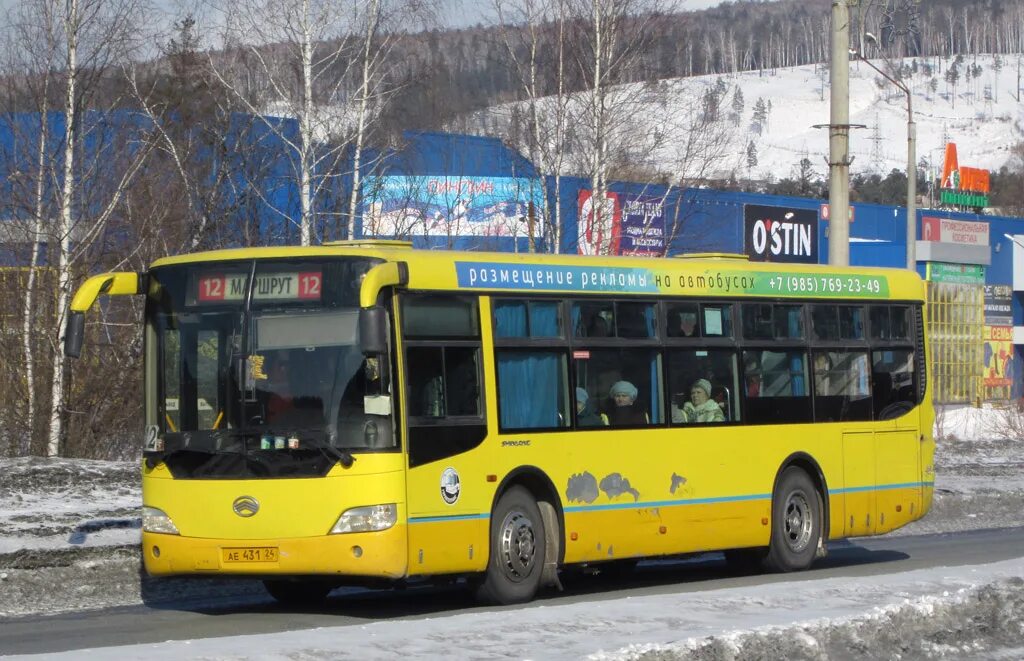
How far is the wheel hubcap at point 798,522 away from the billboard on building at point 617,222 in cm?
1317

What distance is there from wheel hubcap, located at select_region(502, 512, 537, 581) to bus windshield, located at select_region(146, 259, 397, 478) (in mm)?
1538

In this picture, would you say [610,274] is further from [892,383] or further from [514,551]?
[892,383]

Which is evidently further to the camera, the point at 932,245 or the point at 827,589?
the point at 932,245

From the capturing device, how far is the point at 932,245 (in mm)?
64750

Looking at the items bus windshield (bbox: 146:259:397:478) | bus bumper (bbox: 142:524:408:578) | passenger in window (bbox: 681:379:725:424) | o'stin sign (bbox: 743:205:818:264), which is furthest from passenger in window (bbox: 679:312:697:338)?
o'stin sign (bbox: 743:205:818:264)

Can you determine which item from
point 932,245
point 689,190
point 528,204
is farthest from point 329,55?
point 932,245

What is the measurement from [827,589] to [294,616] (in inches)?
154

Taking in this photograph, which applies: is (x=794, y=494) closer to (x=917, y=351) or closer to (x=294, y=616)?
(x=917, y=351)

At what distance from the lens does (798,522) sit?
1627 cm

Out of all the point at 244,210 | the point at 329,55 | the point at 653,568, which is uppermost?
the point at 329,55

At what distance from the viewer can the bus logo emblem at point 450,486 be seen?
12.4 m

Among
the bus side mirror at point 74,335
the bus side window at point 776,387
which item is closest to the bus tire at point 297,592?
the bus side mirror at point 74,335

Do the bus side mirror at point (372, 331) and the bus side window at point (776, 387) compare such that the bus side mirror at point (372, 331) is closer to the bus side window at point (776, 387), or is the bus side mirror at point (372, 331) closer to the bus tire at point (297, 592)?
the bus tire at point (297, 592)

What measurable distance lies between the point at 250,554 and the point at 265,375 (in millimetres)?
1281
